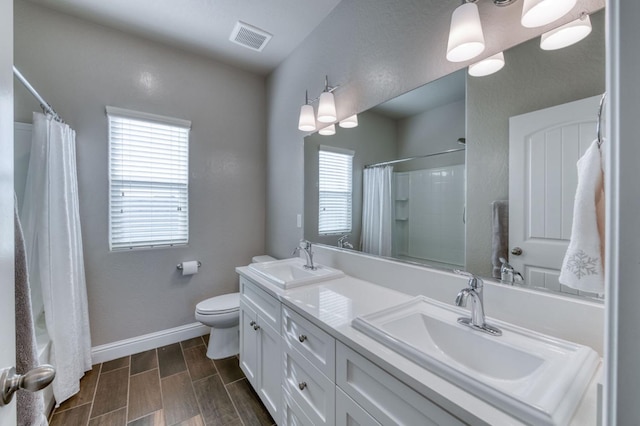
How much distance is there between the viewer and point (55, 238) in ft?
5.49

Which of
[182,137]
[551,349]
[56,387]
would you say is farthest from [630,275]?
[182,137]

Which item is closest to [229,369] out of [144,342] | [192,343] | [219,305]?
[219,305]

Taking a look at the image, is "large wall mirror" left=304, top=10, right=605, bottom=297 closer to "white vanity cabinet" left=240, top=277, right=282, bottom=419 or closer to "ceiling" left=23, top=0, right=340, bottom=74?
"white vanity cabinet" left=240, top=277, right=282, bottom=419

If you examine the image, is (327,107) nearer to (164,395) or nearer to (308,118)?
(308,118)

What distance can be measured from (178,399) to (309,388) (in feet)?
3.76

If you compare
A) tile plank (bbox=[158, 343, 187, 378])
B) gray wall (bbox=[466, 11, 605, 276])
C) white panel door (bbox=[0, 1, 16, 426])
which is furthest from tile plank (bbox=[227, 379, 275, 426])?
gray wall (bbox=[466, 11, 605, 276])

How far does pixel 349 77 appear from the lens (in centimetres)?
179

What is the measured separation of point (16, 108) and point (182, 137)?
1.02 meters

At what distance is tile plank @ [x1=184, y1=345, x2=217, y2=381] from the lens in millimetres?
1961

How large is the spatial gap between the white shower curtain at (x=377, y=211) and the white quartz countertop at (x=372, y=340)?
0.24 metres

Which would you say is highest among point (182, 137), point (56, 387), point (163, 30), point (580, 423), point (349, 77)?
point (163, 30)

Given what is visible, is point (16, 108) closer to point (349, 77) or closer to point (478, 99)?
point (349, 77)

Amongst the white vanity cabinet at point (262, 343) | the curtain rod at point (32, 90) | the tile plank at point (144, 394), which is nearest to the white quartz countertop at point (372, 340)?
the white vanity cabinet at point (262, 343)

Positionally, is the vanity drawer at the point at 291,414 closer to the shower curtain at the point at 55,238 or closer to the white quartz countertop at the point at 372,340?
the white quartz countertop at the point at 372,340
